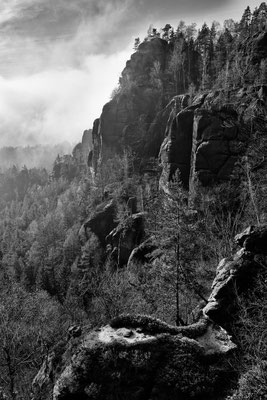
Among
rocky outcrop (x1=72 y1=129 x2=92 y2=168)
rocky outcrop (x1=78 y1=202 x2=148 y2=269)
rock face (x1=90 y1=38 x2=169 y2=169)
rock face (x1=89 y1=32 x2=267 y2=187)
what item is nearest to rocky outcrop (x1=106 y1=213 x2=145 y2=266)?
rocky outcrop (x1=78 y1=202 x2=148 y2=269)

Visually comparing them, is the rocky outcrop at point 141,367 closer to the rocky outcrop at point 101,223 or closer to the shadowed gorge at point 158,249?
the shadowed gorge at point 158,249

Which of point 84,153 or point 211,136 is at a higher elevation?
point 84,153

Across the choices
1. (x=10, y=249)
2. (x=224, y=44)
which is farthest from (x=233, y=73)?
(x=10, y=249)

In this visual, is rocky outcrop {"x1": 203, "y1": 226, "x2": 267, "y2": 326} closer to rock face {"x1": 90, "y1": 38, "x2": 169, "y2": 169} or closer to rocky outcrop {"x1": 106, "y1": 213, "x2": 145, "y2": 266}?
rocky outcrop {"x1": 106, "y1": 213, "x2": 145, "y2": 266}

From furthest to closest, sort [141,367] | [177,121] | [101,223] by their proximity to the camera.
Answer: [101,223] → [177,121] → [141,367]

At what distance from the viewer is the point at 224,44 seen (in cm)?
10262

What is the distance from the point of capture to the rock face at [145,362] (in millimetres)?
11828

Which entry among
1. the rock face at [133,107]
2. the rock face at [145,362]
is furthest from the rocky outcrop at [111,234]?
the rock face at [145,362]

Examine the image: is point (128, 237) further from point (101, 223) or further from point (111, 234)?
point (101, 223)

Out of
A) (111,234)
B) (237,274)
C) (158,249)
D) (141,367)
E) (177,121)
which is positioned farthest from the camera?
(111,234)

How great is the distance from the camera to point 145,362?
12.2m

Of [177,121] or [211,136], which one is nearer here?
[211,136]

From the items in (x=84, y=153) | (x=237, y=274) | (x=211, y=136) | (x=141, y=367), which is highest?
(x=84, y=153)

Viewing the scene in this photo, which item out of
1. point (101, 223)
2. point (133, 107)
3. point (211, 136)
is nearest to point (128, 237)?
point (101, 223)
